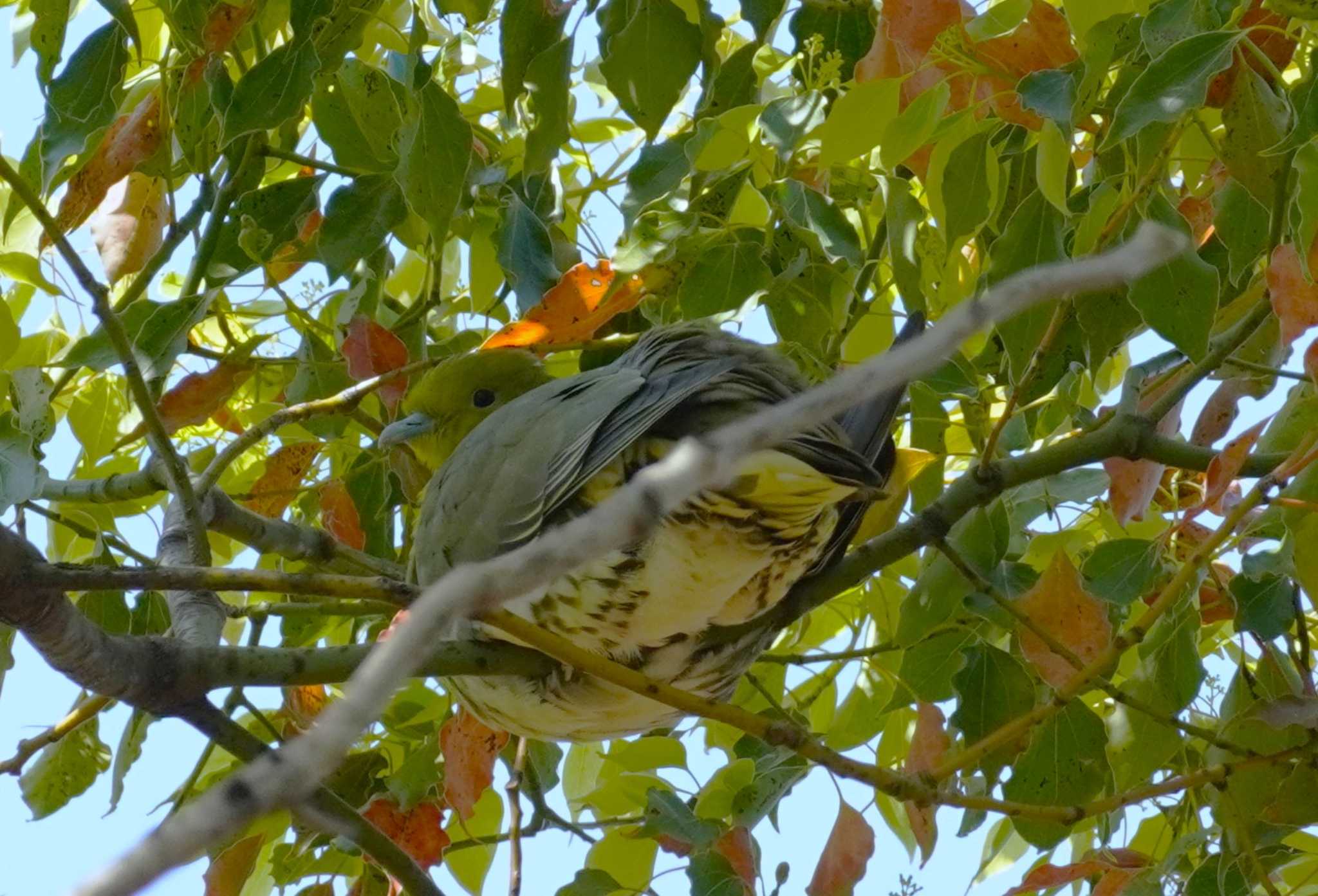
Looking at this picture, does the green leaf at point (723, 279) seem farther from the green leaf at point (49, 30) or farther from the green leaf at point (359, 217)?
the green leaf at point (49, 30)

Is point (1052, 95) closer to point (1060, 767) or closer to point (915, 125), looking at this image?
point (915, 125)

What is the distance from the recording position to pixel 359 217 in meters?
2.19

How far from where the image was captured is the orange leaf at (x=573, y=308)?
2.17m

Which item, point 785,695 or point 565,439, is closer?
point 565,439

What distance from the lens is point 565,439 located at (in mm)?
2072

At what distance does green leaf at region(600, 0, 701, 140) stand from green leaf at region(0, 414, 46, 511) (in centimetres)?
81

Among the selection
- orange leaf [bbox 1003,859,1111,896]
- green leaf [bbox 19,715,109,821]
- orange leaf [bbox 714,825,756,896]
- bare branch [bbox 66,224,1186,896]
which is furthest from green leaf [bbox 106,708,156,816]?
bare branch [bbox 66,224,1186,896]

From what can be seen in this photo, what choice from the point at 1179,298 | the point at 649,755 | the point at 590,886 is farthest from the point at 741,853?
the point at 1179,298

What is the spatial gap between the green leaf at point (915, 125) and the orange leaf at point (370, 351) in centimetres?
81

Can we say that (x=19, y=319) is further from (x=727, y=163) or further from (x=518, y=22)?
(x=727, y=163)


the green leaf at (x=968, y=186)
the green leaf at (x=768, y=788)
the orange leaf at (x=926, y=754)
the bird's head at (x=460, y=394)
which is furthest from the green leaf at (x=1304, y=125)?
the bird's head at (x=460, y=394)

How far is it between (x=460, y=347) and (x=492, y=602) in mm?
1743

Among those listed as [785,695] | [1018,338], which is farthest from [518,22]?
[785,695]

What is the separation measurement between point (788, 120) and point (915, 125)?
19 centimetres
